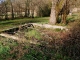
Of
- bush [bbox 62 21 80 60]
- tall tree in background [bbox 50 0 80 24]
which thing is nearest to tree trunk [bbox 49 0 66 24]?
tall tree in background [bbox 50 0 80 24]

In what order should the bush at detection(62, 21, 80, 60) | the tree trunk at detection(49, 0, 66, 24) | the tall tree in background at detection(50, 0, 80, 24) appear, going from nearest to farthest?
the bush at detection(62, 21, 80, 60), the tall tree in background at detection(50, 0, 80, 24), the tree trunk at detection(49, 0, 66, 24)

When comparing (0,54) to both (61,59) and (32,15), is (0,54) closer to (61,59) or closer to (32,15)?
(61,59)

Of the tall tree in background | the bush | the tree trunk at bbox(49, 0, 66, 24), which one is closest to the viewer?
the bush

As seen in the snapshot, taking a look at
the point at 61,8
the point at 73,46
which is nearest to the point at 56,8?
the point at 61,8

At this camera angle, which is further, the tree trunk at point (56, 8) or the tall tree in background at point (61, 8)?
the tree trunk at point (56, 8)

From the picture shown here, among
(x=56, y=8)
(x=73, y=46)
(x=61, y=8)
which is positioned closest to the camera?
(x=73, y=46)

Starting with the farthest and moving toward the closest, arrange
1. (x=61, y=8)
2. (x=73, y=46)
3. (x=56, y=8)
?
1. (x=56, y=8)
2. (x=61, y=8)
3. (x=73, y=46)

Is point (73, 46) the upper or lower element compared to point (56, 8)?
lower

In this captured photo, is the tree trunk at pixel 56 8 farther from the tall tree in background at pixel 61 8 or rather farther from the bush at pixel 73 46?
the bush at pixel 73 46

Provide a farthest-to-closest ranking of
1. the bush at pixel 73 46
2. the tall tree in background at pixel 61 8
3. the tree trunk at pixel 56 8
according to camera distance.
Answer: the tree trunk at pixel 56 8 → the tall tree in background at pixel 61 8 → the bush at pixel 73 46

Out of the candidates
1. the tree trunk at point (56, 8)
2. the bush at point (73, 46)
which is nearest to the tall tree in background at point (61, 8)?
the tree trunk at point (56, 8)

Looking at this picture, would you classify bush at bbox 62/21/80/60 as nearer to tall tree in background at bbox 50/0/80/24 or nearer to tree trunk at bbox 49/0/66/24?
tall tree in background at bbox 50/0/80/24

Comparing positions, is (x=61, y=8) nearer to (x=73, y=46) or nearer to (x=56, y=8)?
(x=56, y=8)

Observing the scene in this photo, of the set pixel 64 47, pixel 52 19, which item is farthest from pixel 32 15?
pixel 64 47
